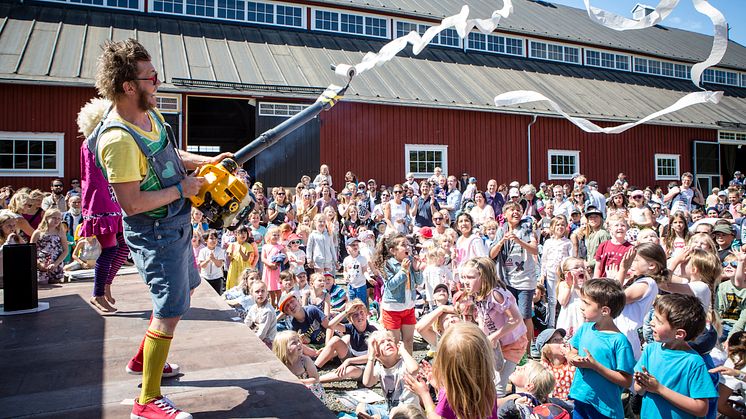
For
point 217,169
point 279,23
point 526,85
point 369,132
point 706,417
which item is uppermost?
point 279,23

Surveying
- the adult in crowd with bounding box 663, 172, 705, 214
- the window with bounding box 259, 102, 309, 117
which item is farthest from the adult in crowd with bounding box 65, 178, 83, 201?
the adult in crowd with bounding box 663, 172, 705, 214

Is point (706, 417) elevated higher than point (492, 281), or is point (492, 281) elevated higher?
point (492, 281)

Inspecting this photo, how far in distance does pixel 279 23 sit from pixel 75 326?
16848 millimetres

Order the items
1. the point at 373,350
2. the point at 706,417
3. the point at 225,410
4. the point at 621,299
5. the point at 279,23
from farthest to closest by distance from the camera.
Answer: the point at 279,23
the point at 373,350
the point at 621,299
the point at 706,417
the point at 225,410

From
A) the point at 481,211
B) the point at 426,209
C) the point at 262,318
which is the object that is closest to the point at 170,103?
the point at 426,209

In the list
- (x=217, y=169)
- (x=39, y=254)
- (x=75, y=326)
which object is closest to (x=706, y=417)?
(x=217, y=169)

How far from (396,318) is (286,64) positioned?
12.5 m

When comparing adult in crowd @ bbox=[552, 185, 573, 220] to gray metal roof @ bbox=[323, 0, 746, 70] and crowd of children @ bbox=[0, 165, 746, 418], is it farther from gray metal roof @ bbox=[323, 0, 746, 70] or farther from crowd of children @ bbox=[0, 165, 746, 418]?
gray metal roof @ bbox=[323, 0, 746, 70]

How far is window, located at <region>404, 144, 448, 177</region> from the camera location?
55.9 feet

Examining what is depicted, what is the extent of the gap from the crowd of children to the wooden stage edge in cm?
79

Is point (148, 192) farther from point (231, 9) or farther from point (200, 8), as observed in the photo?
point (231, 9)

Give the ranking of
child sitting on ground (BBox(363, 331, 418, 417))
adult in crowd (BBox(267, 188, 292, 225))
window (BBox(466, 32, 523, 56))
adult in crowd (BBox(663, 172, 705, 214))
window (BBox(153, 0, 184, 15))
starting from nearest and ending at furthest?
child sitting on ground (BBox(363, 331, 418, 417)), adult in crowd (BBox(267, 188, 292, 225)), adult in crowd (BBox(663, 172, 705, 214)), window (BBox(153, 0, 184, 15)), window (BBox(466, 32, 523, 56))

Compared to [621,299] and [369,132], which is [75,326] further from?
[369,132]

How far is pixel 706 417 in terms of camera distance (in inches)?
127
